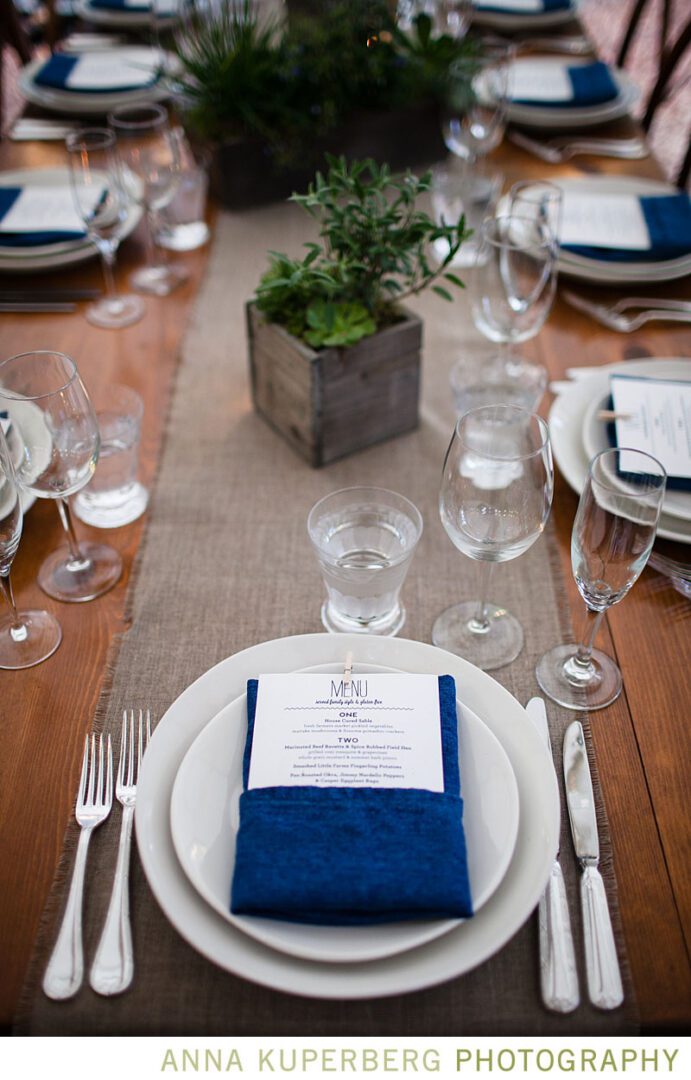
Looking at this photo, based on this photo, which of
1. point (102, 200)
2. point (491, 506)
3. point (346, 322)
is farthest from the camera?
point (102, 200)

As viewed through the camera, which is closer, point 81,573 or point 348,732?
point 348,732

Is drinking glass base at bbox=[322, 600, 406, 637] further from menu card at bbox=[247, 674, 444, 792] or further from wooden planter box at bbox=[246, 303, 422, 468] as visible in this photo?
wooden planter box at bbox=[246, 303, 422, 468]

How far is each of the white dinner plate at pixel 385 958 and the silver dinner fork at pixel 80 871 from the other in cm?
7

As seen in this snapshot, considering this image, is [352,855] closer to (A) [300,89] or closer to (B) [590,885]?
(B) [590,885]

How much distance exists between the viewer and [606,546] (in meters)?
0.80

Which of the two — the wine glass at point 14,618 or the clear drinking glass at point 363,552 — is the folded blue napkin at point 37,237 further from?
the clear drinking glass at point 363,552

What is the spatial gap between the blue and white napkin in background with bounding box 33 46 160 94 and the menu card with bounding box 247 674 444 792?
161cm

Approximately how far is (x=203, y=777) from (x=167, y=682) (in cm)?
18

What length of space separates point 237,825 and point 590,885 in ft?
0.94

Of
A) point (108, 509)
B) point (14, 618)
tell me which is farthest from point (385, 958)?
point (108, 509)

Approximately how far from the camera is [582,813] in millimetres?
754

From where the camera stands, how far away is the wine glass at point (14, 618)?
828 millimetres

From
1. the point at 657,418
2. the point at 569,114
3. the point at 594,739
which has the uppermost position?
the point at 569,114

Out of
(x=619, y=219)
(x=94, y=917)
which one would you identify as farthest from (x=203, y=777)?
(x=619, y=219)
